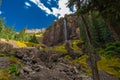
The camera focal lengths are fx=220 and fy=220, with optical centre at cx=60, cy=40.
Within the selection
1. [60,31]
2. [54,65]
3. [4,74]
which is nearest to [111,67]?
[54,65]

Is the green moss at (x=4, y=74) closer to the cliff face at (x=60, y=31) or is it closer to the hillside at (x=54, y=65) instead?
the hillside at (x=54, y=65)

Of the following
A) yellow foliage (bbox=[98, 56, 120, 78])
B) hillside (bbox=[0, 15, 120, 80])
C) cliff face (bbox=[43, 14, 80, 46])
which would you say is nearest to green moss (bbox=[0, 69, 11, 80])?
hillside (bbox=[0, 15, 120, 80])

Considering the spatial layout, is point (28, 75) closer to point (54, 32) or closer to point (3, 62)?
point (3, 62)

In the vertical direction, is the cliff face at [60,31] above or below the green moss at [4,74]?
above

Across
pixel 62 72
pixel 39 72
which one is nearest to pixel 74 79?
pixel 62 72

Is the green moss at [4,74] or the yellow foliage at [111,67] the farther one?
the yellow foliage at [111,67]

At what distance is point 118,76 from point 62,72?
39.7ft

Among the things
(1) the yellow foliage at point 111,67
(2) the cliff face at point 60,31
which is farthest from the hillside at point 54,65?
(2) the cliff face at point 60,31

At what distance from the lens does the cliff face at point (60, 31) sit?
125 meters

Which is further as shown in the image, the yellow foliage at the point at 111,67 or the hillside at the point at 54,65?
the yellow foliage at the point at 111,67

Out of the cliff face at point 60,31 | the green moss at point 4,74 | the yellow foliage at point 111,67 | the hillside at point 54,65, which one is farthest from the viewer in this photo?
the cliff face at point 60,31

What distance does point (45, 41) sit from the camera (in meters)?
139

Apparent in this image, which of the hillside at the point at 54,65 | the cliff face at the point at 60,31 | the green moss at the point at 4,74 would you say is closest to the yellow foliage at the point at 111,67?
the hillside at the point at 54,65

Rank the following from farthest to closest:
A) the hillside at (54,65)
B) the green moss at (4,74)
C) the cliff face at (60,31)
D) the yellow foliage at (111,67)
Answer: the cliff face at (60,31) → the yellow foliage at (111,67) → the hillside at (54,65) → the green moss at (4,74)
